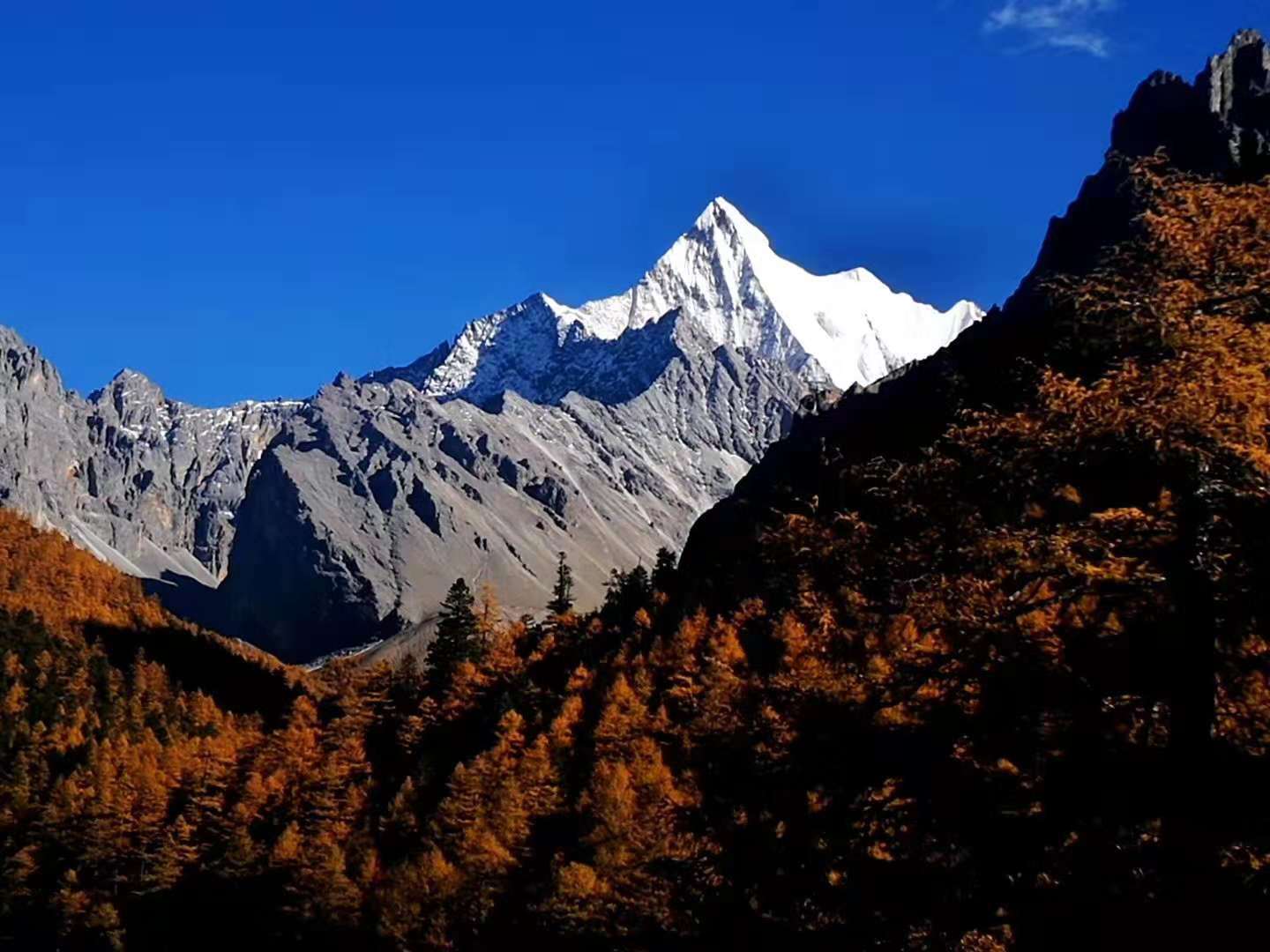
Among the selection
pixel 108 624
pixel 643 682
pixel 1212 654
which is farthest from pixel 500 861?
pixel 108 624

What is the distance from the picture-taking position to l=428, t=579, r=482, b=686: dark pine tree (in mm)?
116062

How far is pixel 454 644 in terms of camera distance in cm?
11825

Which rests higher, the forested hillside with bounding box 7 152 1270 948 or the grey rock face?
the grey rock face

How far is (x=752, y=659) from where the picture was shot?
8331cm

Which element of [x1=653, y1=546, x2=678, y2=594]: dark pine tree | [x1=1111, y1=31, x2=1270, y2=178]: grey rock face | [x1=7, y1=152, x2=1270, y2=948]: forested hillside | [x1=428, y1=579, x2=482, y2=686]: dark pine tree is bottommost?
[x1=7, y1=152, x2=1270, y2=948]: forested hillside

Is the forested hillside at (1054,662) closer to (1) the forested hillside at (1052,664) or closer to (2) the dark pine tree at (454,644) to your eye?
(1) the forested hillside at (1052,664)

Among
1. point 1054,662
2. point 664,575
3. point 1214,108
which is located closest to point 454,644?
point 664,575

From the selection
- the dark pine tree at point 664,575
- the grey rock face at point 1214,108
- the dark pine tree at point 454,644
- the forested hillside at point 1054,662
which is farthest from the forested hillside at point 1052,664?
the grey rock face at point 1214,108

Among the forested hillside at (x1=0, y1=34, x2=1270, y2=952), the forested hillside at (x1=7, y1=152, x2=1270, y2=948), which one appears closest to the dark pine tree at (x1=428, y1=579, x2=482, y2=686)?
the forested hillside at (x1=0, y1=34, x2=1270, y2=952)

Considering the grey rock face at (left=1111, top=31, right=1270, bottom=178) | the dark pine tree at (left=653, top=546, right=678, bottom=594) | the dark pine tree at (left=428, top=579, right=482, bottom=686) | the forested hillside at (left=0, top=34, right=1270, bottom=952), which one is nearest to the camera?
the forested hillside at (left=0, top=34, right=1270, bottom=952)

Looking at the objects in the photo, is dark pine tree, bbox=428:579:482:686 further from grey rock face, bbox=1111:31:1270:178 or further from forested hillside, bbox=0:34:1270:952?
grey rock face, bbox=1111:31:1270:178

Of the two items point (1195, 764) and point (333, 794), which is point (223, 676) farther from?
point (1195, 764)

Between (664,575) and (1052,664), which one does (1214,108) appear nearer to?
(664,575)

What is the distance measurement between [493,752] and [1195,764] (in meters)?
79.5
